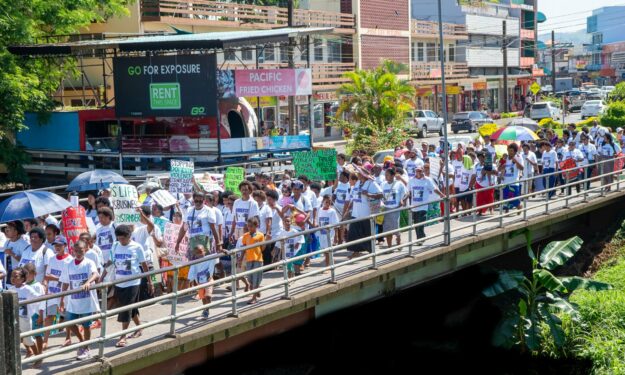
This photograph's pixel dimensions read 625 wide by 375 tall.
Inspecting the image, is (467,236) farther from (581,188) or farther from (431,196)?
(581,188)

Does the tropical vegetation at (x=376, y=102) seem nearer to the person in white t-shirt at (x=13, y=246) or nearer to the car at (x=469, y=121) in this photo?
the car at (x=469, y=121)

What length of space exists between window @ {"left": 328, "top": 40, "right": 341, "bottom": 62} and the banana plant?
1329 inches

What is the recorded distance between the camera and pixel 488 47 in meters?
72.8

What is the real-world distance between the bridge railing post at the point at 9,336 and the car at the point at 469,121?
45323 millimetres

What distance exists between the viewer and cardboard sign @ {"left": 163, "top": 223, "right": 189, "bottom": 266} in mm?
13516

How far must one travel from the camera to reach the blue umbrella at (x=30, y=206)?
13758 mm

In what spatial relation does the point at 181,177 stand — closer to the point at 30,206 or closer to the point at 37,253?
the point at 30,206

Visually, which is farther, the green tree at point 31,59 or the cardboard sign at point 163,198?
the green tree at point 31,59

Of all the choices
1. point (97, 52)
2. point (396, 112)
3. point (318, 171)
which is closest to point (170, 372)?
point (318, 171)

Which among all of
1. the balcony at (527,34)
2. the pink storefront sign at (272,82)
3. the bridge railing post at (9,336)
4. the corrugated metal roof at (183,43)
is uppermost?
the balcony at (527,34)

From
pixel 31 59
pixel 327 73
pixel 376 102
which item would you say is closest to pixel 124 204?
pixel 31 59

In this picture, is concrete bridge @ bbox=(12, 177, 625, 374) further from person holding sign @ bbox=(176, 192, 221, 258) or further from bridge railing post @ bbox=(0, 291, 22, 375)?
bridge railing post @ bbox=(0, 291, 22, 375)

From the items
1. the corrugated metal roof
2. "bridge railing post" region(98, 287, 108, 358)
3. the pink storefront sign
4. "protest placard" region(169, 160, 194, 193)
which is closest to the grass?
"protest placard" region(169, 160, 194, 193)

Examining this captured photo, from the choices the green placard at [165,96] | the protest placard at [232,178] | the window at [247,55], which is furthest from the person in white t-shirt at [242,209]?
the window at [247,55]
